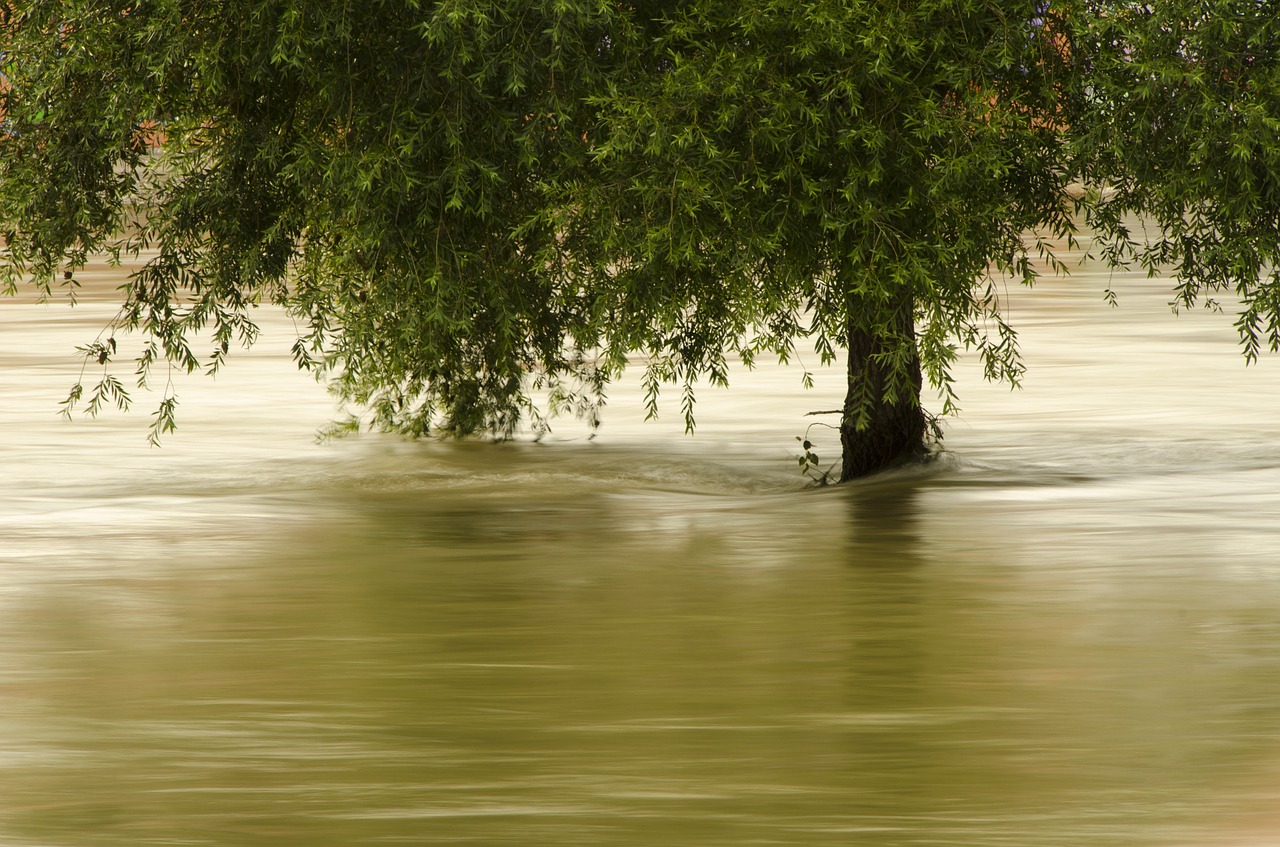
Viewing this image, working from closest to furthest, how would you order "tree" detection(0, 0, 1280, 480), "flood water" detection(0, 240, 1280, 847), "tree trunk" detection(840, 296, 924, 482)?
"flood water" detection(0, 240, 1280, 847)
"tree" detection(0, 0, 1280, 480)
"tree trunk" detection(840, 296, 924, 482)

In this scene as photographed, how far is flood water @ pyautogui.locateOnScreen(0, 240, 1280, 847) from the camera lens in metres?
6.98

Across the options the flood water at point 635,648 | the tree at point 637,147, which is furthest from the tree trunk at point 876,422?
the tree at point 637,147

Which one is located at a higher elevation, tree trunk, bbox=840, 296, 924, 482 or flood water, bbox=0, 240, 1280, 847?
tree trunk, bbox=840, 296, 924, 482

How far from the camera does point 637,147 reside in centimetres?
1317

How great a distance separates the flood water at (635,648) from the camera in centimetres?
698

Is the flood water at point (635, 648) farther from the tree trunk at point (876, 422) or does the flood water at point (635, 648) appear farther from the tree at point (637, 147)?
the tree at point (637, 147)

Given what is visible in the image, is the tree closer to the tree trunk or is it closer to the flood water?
the tree trunk

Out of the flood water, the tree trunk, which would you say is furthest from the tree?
the flood water

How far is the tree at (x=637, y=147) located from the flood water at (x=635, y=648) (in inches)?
57.5

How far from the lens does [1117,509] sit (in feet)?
48.0

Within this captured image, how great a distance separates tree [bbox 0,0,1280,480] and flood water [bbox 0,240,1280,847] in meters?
1.46

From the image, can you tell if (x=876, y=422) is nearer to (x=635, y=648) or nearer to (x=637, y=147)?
(x=637, y=147)

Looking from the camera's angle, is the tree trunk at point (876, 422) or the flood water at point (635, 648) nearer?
the flood water at point (635, 648)

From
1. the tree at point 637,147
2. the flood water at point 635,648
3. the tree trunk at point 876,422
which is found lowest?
the flood water at point 635,648
